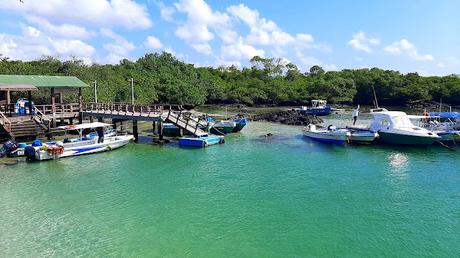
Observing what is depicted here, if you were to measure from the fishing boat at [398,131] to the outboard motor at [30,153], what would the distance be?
30663 millimetres

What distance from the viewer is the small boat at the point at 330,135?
36906 millimetres

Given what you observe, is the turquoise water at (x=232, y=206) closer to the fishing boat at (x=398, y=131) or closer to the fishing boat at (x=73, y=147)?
the fishing boat at (x=73, y=147)

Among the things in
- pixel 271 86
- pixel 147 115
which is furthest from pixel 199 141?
pixel 271 86

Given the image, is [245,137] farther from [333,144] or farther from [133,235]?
[133,235]

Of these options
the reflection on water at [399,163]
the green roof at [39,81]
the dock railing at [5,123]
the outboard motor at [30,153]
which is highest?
the green roof at [39,81]

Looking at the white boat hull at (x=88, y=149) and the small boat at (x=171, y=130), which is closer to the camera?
the white boat hull at (x=88, y=149)

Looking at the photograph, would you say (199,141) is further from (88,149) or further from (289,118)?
(289,118)

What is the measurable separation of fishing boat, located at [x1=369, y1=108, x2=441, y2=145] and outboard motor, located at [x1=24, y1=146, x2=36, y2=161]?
3066cm

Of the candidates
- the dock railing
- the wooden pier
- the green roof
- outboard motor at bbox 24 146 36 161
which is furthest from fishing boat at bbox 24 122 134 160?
the green roof

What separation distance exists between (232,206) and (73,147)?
16.9 meters

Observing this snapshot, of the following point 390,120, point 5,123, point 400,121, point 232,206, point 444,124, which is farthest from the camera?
point 444,124

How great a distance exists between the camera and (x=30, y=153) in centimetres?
2825

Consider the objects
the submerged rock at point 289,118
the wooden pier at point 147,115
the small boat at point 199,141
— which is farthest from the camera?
the submerged rock at point 289,118

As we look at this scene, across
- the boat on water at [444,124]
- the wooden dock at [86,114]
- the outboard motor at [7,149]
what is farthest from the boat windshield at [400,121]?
the outboard motor at [7,149]
